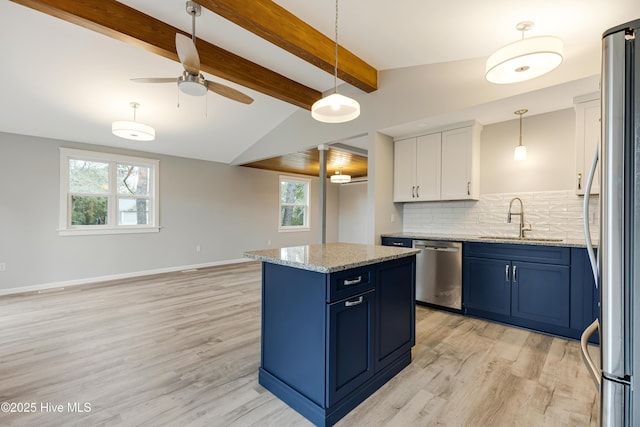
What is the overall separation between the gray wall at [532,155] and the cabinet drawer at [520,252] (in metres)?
0.88

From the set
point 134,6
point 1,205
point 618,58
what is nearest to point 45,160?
point 1,205

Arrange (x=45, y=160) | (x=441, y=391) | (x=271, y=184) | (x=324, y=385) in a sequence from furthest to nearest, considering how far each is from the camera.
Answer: (x=271, y=184) → (x=45, y=160) → (x=441, y=391) → (x=324, y=385)

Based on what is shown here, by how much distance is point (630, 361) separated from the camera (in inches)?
34.0

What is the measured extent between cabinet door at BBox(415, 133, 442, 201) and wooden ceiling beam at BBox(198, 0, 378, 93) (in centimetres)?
124

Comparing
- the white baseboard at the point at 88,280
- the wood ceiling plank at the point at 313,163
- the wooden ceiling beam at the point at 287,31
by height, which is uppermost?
the wooden ceiling beam at the point at 287,31

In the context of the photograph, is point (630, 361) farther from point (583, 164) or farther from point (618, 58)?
point (583, 164)

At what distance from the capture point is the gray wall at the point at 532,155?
321 centimetres

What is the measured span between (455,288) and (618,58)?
2964 millimetres

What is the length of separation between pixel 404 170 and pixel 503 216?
4.52ft

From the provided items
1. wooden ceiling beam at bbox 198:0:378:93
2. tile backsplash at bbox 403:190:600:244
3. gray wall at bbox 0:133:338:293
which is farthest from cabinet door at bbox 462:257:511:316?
gray wall at bbox 0:133:338:293

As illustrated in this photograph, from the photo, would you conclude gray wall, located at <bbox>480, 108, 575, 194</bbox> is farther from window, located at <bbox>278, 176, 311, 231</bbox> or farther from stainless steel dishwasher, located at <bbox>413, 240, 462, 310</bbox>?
window, located at <bbox>278, 176, 311, 231</bbox>

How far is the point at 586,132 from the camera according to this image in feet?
9.10

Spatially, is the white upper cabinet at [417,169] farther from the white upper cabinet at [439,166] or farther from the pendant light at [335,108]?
the pendant light at [335,108]

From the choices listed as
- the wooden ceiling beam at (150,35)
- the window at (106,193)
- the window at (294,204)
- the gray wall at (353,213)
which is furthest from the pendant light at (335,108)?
the gray wall at (353,213)
